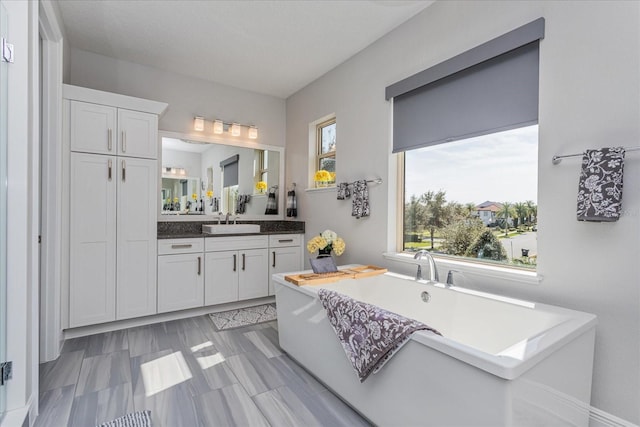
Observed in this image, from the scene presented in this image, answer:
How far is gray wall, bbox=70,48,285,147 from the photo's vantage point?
322 centimetres

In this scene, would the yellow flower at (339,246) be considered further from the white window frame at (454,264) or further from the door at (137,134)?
the door at (137,134)

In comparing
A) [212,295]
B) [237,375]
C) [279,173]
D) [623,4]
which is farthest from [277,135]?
[623,4]

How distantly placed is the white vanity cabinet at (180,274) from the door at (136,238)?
0.24 ft

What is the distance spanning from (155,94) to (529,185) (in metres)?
3.73

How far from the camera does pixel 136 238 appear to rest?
2.97 meters

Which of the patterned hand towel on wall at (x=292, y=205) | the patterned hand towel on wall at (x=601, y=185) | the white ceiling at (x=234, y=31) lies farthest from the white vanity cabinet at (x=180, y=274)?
the patterned hand towel on wall at (x=601, y=185)

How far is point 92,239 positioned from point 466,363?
303cm

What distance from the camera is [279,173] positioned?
4367mm

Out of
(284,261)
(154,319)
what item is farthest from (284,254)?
(154,319)

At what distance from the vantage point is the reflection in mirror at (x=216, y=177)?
12.0 ft

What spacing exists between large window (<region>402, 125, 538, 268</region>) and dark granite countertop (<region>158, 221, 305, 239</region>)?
1.62 meters

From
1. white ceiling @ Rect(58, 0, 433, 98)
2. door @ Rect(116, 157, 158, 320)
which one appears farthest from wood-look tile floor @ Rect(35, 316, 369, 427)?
white ceiling @ Rect(58, 0, 433, 98)

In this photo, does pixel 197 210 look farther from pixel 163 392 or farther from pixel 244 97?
pixel 163 392

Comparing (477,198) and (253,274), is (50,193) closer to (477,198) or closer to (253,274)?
(253,274)
